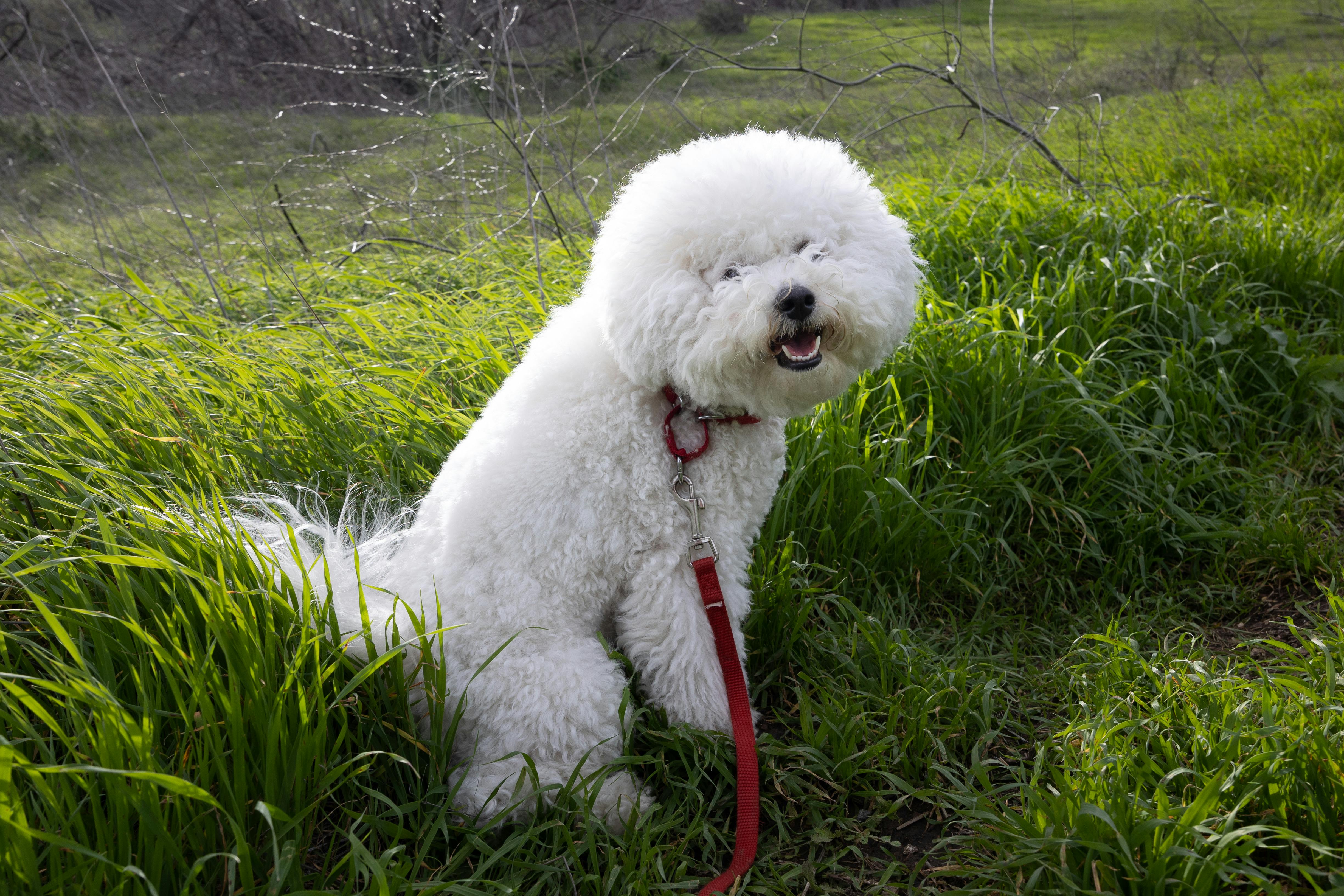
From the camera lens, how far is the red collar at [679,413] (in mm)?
1888

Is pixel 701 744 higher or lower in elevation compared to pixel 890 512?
lower

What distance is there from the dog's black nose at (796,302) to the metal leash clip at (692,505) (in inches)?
17.3

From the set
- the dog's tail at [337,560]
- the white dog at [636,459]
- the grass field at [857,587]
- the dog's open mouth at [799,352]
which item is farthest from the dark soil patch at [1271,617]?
the dog's tail at [337,560]

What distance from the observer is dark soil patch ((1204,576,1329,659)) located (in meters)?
2.31

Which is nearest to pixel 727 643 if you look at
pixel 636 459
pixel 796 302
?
pixel 636 459

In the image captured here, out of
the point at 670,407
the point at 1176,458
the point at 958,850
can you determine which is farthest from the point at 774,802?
the point at 1176,458

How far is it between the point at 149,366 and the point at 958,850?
2.81 meters

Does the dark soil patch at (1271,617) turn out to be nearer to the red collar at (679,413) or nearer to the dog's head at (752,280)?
the dog's head at (752,280)

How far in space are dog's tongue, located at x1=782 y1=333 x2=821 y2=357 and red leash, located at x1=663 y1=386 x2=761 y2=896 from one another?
0.91 ft

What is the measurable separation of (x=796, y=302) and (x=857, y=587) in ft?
3.68

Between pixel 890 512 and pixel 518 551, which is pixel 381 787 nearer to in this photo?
pixel 518 551

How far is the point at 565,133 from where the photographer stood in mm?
5156

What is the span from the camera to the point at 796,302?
165 centimetres

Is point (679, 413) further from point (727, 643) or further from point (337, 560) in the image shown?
point (337, 560)
